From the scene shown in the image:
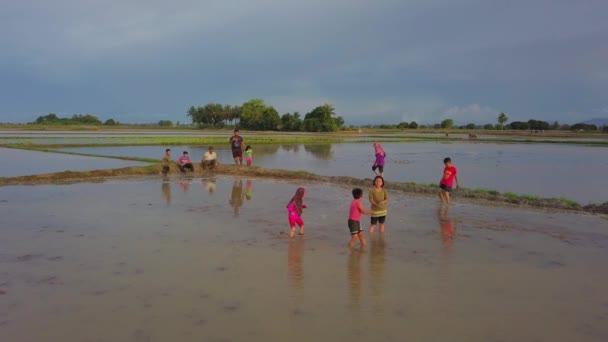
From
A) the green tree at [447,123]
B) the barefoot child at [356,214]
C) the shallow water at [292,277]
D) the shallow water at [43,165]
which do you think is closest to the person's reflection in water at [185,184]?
the shallow water at [292,277]

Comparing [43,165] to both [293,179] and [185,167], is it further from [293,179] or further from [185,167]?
[293,179]

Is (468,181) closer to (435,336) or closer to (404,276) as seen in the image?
(404,276)

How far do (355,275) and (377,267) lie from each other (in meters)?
0.54

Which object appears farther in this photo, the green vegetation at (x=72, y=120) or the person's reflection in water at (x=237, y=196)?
the green vegetation at (x=72, y=120)

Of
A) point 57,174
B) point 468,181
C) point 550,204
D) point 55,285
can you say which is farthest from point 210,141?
point 55,285

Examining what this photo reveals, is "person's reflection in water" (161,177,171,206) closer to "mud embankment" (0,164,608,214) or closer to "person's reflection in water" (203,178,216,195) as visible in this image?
"person's reflection in water" (203,178,216,195)

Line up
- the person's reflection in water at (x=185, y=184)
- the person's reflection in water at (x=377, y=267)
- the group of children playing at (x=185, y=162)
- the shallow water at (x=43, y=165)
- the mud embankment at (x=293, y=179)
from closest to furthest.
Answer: the person's reflection in water at (x=377, y=267) < the mud embankment at (x=293, y=179) < the person's reflection in water at (x=185, y=184) < the shallow water at (x=43, y=165) < the group of children playing at (x=185, y=162)

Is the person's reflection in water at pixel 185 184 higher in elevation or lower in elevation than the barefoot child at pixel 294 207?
lower

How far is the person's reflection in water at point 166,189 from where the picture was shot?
12691 millimetres

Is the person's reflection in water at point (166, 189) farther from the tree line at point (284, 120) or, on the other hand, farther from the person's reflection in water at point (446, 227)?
the tree line at point (284, 120)

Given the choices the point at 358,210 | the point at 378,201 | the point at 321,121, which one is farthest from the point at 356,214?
the point at 321,121

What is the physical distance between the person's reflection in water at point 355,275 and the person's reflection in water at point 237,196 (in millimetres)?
4053

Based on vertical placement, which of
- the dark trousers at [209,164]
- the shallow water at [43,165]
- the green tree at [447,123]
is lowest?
the shallow water at [43,165]

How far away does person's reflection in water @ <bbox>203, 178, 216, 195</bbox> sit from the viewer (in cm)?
1469
